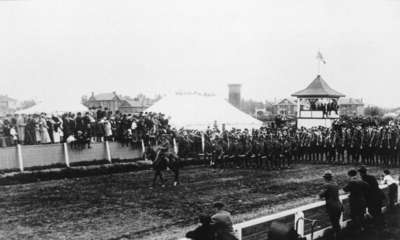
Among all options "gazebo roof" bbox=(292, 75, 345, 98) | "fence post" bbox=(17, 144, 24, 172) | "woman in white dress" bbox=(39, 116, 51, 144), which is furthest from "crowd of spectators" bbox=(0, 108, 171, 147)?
"gazebo roof" bbox=(292, 75, 345, 98)

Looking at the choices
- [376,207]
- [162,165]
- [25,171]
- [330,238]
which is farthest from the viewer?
[25,171]

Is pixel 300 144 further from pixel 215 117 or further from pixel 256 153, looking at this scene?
pixel 215 117

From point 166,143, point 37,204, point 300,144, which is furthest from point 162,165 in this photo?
point 300,144

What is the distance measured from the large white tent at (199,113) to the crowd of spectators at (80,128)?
8687 mm

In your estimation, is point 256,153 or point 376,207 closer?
point 376,207

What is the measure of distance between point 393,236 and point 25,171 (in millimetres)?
13921

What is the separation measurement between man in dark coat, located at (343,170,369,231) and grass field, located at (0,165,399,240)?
2.51 metres

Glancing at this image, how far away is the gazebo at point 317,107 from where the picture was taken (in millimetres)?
38969

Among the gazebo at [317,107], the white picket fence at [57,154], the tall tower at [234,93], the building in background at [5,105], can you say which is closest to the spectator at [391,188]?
the white picket fence at [57,154]

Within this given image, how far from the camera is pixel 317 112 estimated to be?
39531 millimetres

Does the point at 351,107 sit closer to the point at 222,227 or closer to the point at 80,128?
the point at 80,128

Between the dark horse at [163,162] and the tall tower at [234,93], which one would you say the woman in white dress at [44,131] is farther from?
the tall tower at [234,93]

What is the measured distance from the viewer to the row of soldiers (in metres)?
22.6

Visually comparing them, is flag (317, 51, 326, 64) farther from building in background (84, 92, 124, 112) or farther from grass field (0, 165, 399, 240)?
building in background (84, 92, 124, 112)
